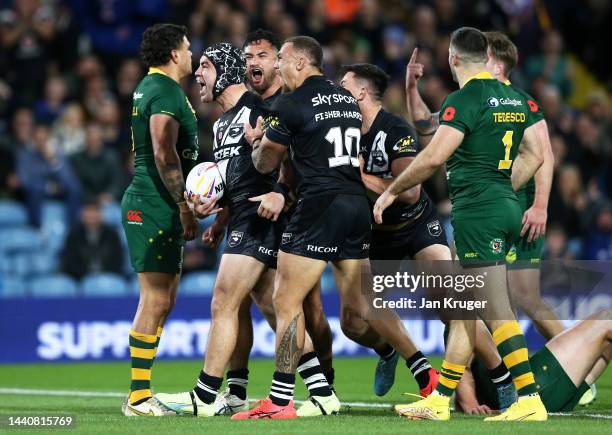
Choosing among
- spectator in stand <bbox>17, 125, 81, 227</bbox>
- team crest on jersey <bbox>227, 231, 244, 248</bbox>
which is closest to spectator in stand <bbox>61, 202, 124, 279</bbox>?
spectator in stand <bbox>17, 125, 81, 227</bbox>

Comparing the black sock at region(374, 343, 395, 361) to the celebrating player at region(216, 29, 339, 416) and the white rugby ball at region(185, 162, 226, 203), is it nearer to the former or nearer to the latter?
the celebrating player at region(216, 29, 339, 416)

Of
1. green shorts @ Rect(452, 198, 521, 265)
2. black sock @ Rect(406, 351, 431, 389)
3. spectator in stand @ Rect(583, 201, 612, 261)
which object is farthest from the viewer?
spectator in stand @ Rect(583, 201, 612, 261)

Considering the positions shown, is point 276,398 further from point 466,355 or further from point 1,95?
point 1,95

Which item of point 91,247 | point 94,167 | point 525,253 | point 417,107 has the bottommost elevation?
point 91,247

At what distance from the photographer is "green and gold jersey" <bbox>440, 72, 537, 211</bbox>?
25.3ft

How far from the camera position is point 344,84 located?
30.2 feet

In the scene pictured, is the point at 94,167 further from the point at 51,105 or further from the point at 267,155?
the point at 267,155

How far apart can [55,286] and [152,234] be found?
649 cm

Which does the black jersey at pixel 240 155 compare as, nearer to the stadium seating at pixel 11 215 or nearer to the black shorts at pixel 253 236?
the black shorts at pixel 253 236

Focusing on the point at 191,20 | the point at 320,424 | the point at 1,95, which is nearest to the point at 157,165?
the point at 320,424

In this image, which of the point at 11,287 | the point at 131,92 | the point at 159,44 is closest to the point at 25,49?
the point at 131,92

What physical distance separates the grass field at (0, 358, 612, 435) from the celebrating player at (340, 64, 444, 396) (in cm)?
47

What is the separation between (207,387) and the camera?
26.4 feet

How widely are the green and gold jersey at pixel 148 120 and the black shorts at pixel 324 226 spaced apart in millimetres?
1181
